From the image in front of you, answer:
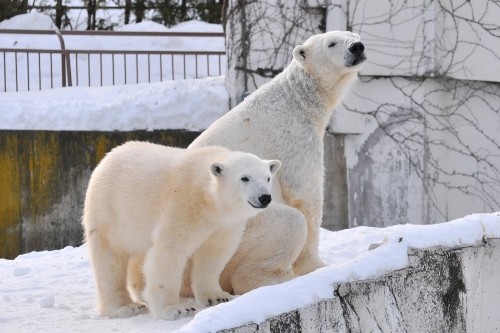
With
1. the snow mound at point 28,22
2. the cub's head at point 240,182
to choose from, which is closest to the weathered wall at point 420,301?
the cub's head at point 240,182

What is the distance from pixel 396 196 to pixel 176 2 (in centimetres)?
1012

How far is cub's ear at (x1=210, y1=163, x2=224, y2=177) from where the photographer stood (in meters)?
4.68

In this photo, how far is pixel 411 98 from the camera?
10.8 metres

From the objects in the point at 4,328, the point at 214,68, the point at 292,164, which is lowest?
the point at 214,68

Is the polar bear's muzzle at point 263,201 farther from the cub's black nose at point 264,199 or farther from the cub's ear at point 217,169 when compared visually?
the cub's ear at point 217,169

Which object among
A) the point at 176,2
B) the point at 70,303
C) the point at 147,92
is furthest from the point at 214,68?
the point at 70,303

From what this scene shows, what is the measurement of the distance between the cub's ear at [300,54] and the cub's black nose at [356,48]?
0.27 m

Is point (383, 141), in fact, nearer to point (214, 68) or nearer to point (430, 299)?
point (430, 299)

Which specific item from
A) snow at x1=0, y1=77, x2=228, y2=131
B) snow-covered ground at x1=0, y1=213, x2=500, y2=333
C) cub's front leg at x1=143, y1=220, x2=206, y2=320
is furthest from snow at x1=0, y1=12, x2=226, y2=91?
cub's front leg at x1=143, y1=220, x2=206, y2=320

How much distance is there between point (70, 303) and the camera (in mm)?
5668

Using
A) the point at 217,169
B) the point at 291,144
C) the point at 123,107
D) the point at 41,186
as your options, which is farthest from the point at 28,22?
the point at 217,169

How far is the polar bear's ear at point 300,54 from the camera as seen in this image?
18.6ft

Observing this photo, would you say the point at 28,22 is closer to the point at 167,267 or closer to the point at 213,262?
the point at 213,262

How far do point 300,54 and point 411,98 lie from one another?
526cm
